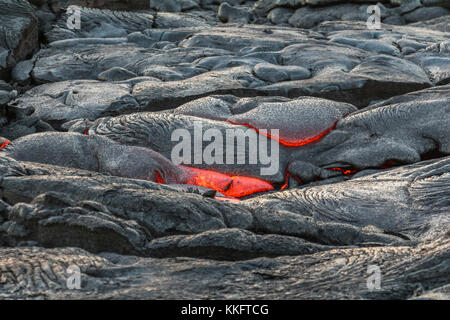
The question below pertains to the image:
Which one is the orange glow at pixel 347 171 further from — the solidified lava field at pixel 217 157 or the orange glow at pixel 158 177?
the orange glow at pixel 158 177

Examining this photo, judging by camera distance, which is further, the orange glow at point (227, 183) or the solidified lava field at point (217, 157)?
the orange glow at point (227, 183)

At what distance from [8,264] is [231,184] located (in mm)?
2890

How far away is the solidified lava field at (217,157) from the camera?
9.55ft

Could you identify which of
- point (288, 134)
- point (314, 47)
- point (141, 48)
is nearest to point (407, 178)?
point (288, 134)

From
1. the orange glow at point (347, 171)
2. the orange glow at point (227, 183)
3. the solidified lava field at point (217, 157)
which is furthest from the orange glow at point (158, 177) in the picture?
the orange glow at point (347, 171)

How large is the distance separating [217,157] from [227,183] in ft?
1.48

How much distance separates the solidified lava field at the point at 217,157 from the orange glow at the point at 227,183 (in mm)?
23

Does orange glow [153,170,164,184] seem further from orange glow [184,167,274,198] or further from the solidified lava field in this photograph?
orange glow [184,167,274,198]

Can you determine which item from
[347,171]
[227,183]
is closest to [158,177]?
[227,183]

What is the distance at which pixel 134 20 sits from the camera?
439 inches

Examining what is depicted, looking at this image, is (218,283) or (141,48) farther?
(141,48)
